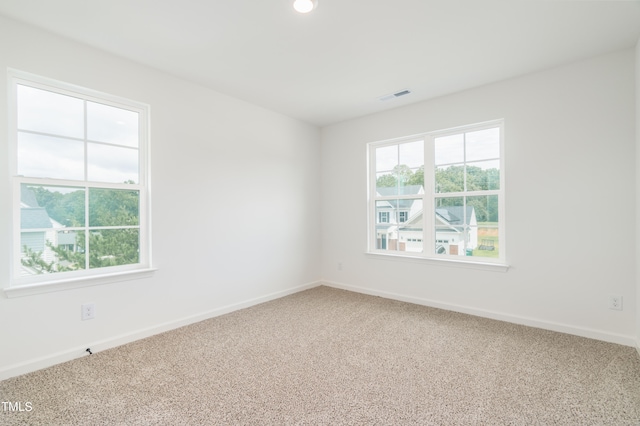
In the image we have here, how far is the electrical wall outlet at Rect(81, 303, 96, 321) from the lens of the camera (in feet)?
8.01

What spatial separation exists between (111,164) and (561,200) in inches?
161

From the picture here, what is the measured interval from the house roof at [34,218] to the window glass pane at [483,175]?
3946mm

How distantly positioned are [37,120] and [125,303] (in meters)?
1.60

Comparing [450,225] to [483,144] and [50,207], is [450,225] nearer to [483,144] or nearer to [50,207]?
[483,144]

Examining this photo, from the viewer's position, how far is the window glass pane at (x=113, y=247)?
2588 mm

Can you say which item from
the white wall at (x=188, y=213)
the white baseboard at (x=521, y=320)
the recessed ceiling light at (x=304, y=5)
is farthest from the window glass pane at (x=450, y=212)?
the recessed ceiling light at (x=304, y=5)

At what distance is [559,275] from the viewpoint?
2.86 meters

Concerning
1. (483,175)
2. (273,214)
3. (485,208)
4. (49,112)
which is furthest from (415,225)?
(49,112)

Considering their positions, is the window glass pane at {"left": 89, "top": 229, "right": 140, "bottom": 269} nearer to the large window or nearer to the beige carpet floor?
the beige carpet floor

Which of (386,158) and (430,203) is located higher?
(386,158)

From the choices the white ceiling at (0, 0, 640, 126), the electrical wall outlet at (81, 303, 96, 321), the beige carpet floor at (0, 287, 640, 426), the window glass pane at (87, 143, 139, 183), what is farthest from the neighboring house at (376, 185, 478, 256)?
the electrical wall outlet at (81, 303, 96, 321)

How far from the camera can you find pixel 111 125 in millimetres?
2691

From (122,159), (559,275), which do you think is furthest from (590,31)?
(122,159)

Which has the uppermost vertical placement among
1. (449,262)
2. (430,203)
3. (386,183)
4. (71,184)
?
(386,183)
